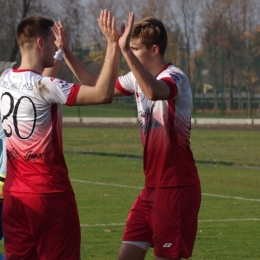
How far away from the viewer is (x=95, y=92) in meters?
5.54

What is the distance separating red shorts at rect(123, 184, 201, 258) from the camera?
6562 mm

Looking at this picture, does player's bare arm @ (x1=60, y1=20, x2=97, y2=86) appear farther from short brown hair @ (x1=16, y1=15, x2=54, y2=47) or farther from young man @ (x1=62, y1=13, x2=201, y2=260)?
short brown hair @ (x1=16, y1=15, x2=54, y2=47)

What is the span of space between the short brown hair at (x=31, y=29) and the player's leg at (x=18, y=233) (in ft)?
3.61

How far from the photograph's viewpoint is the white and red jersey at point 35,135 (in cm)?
575

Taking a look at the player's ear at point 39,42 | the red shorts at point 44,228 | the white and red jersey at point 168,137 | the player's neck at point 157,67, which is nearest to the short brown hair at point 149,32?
the player's neck at point 157,67

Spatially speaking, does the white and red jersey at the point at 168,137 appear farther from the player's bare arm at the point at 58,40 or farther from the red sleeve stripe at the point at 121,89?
the player's bare arm at the point at 58,40

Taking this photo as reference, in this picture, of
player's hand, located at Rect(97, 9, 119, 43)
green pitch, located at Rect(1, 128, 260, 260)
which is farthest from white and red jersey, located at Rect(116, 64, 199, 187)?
green pitch, located at Rect(1, 128, 260, 260)

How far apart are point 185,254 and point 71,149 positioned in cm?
2066

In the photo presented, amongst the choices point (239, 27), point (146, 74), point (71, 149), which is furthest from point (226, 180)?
point (239, 27)

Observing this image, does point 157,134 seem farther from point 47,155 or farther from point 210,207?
point 210,207

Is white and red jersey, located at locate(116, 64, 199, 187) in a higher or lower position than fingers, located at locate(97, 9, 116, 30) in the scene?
lower

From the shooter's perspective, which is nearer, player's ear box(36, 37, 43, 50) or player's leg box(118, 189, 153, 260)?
player's ear box(36, 37, 43, 50)

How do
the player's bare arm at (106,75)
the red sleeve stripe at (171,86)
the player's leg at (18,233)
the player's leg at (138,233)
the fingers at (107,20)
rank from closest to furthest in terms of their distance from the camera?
1. the player's bare arm at (106,75)
2. the fingers at (107,20)
3. the player's leg at (18,233)
4. the red sleeve stripe at (171,86)
5. the player's leg at (138,233)

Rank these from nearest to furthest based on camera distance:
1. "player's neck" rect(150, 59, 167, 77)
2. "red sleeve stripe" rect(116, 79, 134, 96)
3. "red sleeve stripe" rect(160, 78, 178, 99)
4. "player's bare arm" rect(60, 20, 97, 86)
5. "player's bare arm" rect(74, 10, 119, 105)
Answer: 1. "player's bare arm" rect(74, 10, 119, 105)
2. "red sleeve stripe" rect(160, 78, 178, 99)
3. "player's bare arm" rect(60, 20, 97, 86)
4. "player's neck" rect(150, 59, 167, 77)
5. "red sleeve stripe" rect(116, 79, 134, 96)
